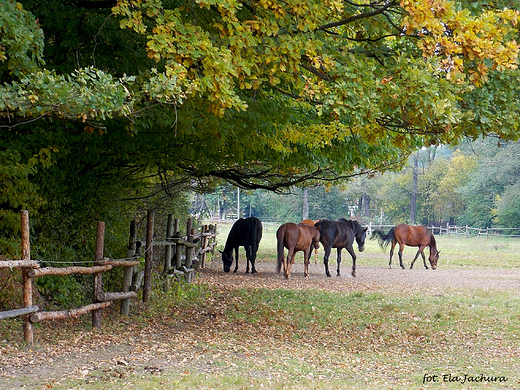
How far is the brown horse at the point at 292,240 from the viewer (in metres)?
17.7

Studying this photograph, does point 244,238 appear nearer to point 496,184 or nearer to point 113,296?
point 113,296

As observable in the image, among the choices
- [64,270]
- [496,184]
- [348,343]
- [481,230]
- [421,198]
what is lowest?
[348,343]

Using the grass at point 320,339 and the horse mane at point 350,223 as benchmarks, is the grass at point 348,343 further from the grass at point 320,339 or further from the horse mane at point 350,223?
the horse mane at point 350,223

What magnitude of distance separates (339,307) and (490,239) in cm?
3957

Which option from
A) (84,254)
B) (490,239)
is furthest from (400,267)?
(490,239)

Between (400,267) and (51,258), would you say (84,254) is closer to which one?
(51,258)

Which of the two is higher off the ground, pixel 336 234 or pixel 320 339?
pixel 336 234

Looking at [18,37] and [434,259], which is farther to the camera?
[434,259]

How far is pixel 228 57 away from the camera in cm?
651

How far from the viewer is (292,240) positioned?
58.8ft

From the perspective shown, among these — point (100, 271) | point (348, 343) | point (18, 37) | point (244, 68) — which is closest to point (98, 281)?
point (100, 271)

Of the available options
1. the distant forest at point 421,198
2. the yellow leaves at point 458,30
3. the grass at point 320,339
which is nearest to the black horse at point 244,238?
the grass at point 320,339

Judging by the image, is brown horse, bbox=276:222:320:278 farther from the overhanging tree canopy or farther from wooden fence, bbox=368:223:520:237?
wooden fence, bbox=368:223:520:237

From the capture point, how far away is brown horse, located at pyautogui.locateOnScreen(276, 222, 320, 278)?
17.7 meters
